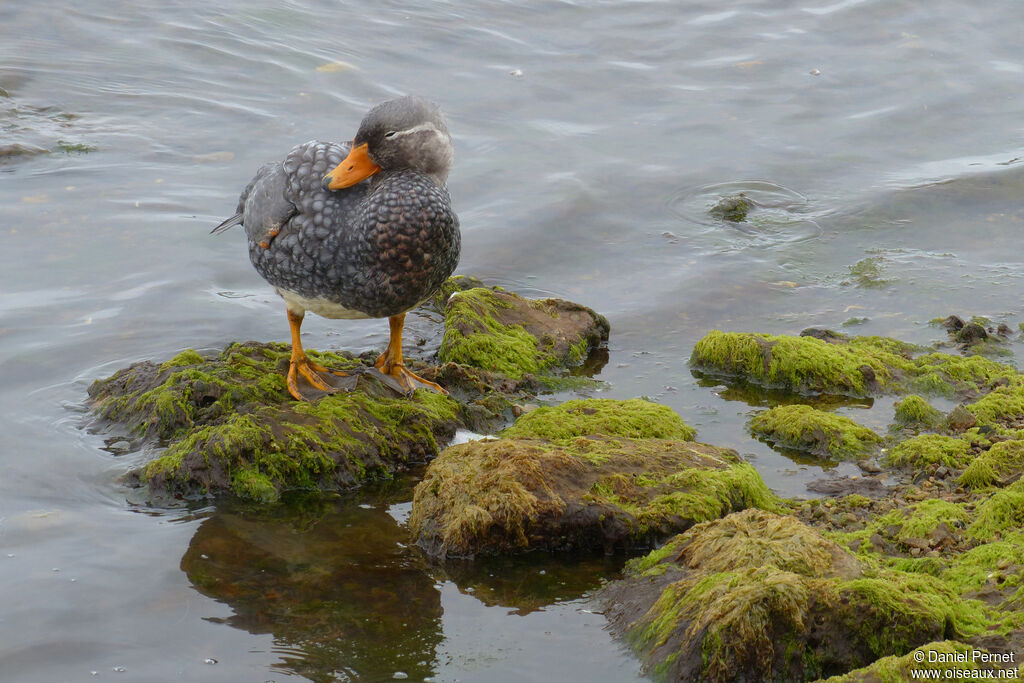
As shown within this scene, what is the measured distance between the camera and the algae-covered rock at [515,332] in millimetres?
7066

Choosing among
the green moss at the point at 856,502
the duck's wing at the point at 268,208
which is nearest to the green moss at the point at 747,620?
the green moss at the point at 856,502

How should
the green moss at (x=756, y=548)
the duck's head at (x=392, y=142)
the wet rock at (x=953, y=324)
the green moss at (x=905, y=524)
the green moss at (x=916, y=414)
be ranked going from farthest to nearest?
the wet rock at (x=953, y=324), the green moss at (x=916, y=414), the duck's head at (x=392, y=142), the green moss at (x=905, y=524), the green moss at (x=756, y=548)

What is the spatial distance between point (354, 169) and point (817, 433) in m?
2.89

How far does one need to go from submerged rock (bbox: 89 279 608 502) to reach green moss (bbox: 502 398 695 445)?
0.46m

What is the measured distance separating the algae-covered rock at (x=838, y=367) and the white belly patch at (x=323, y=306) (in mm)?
2428

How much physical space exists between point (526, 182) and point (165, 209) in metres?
3.39

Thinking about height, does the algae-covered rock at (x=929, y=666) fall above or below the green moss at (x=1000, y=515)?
above

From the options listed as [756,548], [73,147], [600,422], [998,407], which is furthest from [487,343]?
[73,147]

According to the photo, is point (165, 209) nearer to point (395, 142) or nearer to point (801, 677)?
point (395, 142)

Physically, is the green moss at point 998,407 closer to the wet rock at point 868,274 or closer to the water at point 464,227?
the water at point 464,227

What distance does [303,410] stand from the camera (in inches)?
232

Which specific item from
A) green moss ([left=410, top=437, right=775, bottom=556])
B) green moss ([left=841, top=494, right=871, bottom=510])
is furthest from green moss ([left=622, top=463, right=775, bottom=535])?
green moss ([left=841, top=494, right=871, bottom=510])

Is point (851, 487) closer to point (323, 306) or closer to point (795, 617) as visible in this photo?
point (795, 617)

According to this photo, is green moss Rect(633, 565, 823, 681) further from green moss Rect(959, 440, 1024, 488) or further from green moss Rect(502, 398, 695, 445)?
green moss Rect(502, 398, 695, 445)
